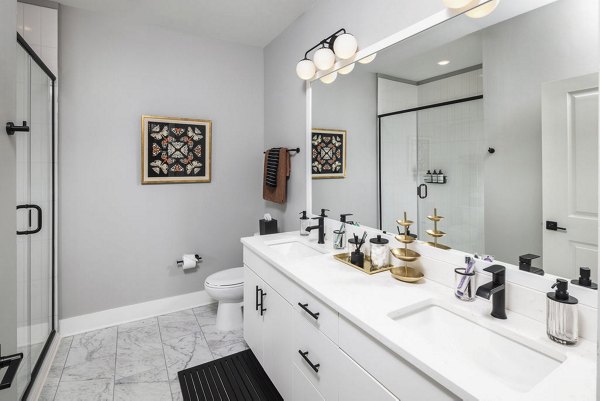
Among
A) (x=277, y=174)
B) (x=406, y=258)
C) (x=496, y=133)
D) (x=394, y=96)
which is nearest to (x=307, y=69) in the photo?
(x=394, y=96)

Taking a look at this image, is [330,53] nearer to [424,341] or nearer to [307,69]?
[307,69]

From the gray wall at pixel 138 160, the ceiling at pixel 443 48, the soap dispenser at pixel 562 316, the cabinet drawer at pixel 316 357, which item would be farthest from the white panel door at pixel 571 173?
the gray wall at pixel 138 160

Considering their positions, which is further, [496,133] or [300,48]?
[300,48]

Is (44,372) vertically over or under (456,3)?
under

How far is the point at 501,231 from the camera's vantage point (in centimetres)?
120

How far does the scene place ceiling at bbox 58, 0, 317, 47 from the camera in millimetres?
2256

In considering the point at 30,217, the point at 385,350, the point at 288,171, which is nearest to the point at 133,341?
the point at 30,217

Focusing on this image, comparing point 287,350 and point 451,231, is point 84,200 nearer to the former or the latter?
point 287,350

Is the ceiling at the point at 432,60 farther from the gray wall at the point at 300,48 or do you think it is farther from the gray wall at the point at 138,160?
the gray wall at the point at 138,160

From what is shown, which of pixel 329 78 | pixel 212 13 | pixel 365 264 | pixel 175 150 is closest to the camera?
pixel 365 264

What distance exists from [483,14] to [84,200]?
9.30ft

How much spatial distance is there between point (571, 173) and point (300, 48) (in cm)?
204

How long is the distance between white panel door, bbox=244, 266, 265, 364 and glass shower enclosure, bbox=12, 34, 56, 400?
1.20m

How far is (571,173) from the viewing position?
0.98m
